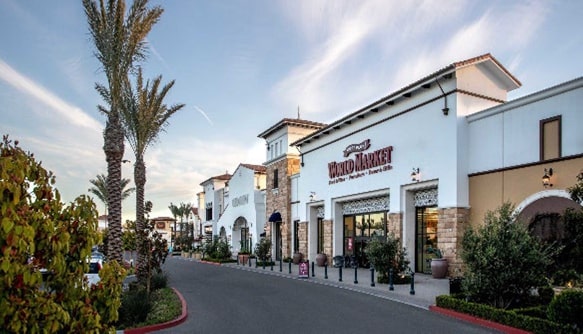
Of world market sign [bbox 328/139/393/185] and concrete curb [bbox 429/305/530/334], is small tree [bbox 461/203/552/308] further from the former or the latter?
world market sign [bbox 328/139/393/185]

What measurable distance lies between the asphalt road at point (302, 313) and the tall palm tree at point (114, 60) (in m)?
4.01

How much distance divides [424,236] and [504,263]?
11.5 metres

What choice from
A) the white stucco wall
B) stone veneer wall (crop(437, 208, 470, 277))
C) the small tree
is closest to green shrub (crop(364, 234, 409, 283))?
stone veneer wall (crop(437, 208, 470, 277))

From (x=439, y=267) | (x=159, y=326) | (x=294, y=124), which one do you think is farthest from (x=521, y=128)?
(x=294, y=124)

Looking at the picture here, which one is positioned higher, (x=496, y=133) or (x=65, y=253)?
(x=496, y=133)

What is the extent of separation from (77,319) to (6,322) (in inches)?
26.5

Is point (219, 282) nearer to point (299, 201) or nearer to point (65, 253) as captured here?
point (299, 201)

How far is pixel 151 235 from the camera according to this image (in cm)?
1720

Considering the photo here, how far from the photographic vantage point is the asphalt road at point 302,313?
11328 millimetres

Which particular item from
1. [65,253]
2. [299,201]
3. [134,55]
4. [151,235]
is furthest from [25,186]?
[299,201]

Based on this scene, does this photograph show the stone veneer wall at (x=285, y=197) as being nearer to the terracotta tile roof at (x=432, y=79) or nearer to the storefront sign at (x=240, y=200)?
the storefront sign at (x=240, y=200)

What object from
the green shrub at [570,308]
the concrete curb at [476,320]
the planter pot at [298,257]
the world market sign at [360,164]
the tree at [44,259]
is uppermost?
the world market sign at [360,164]

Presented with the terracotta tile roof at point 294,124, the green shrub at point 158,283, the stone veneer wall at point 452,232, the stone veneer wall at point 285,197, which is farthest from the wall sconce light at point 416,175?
the terracotta tile roof at point 294,124

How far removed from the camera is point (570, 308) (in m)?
9.57
